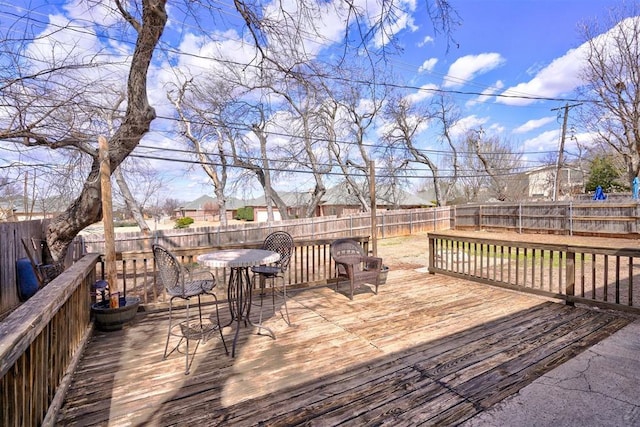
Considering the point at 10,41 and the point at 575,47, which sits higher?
the point at 575,47

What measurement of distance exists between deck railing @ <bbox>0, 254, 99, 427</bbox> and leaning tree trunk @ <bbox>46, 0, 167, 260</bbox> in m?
1.82

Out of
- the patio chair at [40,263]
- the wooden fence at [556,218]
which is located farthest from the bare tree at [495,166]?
the patio chair at [40,263]

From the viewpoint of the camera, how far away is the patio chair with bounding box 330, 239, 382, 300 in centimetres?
428

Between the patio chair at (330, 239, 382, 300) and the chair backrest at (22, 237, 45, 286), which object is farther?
the chair backrest at (22, 237, 45, 286)

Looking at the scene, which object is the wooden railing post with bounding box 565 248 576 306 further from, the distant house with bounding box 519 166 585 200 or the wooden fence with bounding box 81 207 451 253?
the distant house with bounding box 519 166 585 200

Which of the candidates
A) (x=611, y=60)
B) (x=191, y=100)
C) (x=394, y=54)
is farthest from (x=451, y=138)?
(x=394, y=54)

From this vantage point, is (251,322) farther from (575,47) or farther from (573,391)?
(575,47)

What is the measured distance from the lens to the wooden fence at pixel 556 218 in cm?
1089

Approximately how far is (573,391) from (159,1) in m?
5.06

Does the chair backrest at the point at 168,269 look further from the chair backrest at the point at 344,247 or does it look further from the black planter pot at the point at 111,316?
the chair backrest at the point at 344,247

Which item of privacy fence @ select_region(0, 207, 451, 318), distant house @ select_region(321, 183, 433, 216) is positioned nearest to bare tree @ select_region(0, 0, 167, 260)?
privacy fence @ select_region(0, 207, 451, 318)

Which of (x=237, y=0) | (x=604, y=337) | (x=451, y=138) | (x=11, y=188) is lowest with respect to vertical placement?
(x=604, y=337)

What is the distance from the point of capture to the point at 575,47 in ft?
34.0

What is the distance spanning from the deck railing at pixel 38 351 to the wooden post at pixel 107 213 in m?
0.62
